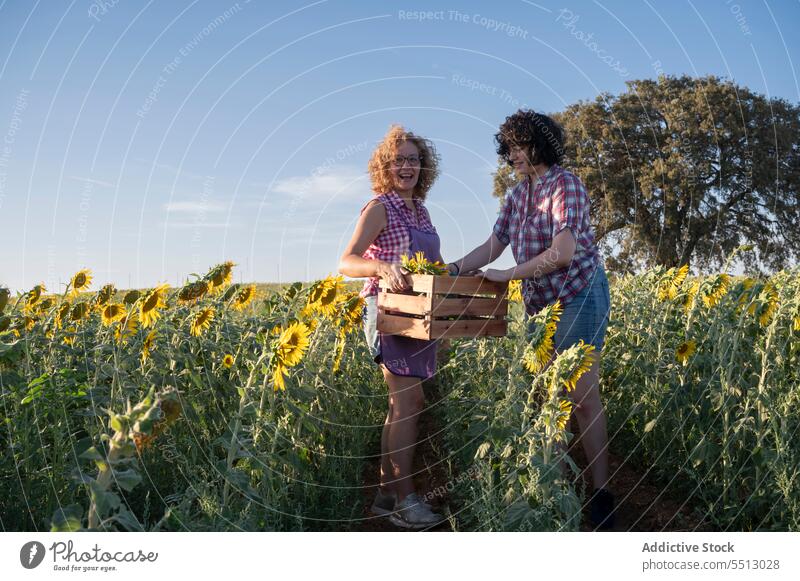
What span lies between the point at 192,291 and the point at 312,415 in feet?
4.01

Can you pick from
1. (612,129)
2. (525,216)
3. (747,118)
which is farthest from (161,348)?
(747,118)

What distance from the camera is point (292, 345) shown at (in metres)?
3.39

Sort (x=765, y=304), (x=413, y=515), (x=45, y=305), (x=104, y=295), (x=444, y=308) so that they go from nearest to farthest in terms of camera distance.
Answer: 1. (x=444, y=308)
2. (x=413, y=515)
3. (x=765, y=304)
4. (x=104, y=295)
5. (x=45, y=305)

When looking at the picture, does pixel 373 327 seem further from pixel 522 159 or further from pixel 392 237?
pixel 522 159

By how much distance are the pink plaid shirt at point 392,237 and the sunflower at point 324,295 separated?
0.30m

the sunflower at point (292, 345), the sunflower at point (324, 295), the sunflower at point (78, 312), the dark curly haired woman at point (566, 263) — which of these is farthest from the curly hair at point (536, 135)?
the sunflower at point (78, 312)

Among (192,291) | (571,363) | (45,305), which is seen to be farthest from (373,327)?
(45,305)

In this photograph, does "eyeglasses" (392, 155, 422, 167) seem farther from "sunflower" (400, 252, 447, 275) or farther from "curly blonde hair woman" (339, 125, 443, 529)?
"sunflower" (400, 252, 447, 275)

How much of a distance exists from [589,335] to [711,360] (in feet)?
4.43

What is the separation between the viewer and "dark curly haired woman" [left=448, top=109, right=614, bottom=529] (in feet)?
13.7

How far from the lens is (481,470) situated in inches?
150

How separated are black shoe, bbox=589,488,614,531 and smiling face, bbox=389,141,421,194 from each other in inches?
92.8

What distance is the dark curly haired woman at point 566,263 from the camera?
13.7 ft

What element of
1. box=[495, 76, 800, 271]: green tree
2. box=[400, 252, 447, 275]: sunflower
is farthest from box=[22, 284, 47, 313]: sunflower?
box=[495, 76, 800, 271]: green tree
